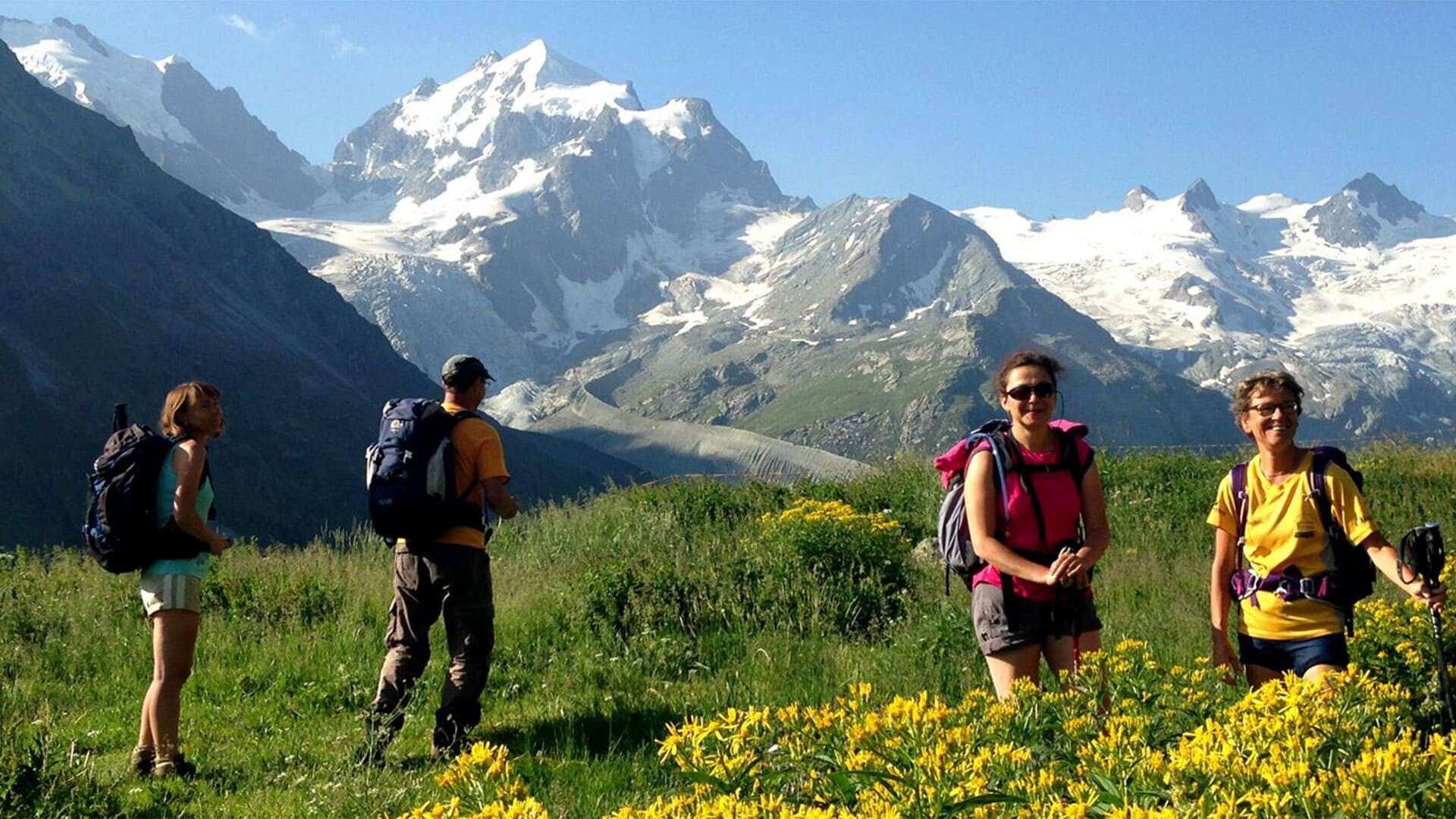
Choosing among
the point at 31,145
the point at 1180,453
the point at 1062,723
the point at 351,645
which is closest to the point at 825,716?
the point at 1062,723

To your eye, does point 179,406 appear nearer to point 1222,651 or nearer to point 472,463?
point 472,463

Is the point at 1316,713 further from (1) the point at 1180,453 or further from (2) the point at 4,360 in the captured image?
(2) the point at 4,360

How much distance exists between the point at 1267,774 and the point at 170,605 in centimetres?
533

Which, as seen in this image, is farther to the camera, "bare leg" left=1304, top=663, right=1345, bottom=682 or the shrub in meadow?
the shrub in meadow

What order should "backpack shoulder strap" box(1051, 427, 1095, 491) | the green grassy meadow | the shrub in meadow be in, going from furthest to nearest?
1. the shrub in meadow
2. the green grassy meadow
3. "backpack shoulder strap" box(1051, 427, 1095, 491)

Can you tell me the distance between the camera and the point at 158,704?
5879 millimetres

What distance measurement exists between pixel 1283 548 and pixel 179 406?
5459 mm

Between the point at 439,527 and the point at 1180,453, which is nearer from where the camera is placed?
the point at 439,527

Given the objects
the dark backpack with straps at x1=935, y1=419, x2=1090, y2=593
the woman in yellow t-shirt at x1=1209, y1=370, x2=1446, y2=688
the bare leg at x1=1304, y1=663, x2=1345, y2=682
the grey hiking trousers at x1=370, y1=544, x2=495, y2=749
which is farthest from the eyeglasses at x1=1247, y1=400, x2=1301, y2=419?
the grey hiking trousers at x1=370, y1=544, x2=495, y2=749

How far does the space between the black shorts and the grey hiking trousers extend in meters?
2.69

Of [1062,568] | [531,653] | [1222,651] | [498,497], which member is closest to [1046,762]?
[1062,568]

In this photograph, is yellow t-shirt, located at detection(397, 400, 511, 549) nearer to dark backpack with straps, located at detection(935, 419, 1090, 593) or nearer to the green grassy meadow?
the green grassy meadow

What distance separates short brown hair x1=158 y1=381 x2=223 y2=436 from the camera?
6.05 metres

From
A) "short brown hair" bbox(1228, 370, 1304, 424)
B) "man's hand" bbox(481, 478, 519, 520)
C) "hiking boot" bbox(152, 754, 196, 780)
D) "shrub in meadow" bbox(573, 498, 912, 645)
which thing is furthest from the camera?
"shrub in meadow" bbox(573, 498, 912, 645)
